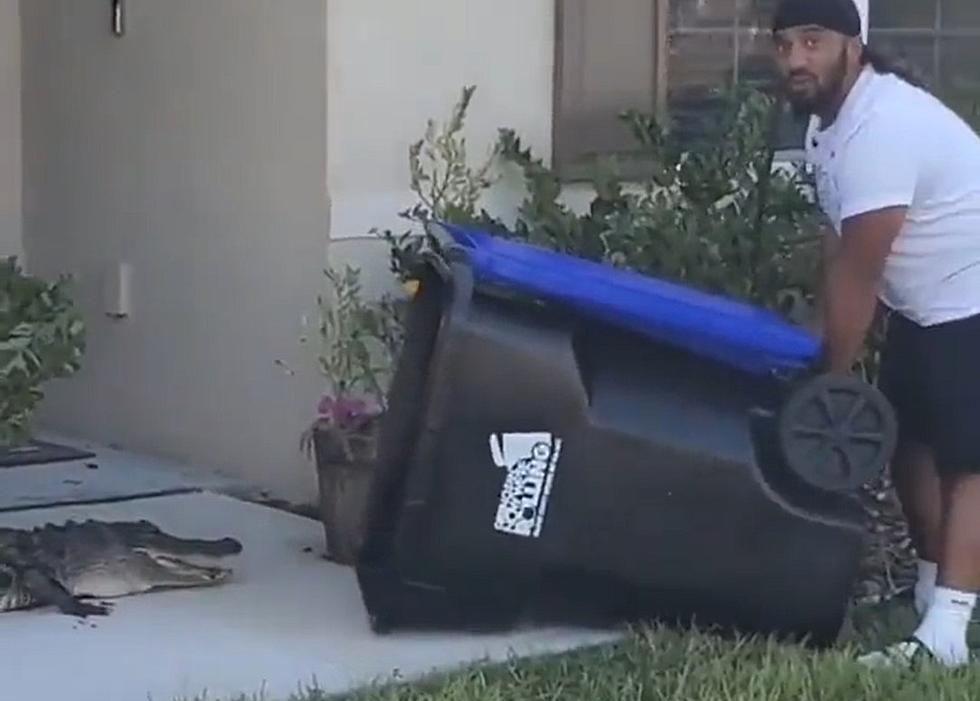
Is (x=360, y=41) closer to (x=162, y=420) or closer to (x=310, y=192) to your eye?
(x=310, y=192)

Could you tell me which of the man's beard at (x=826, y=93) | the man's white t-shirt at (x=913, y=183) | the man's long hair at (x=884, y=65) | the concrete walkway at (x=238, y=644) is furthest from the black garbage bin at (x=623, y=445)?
the man's long hair at (x=884, y=65)

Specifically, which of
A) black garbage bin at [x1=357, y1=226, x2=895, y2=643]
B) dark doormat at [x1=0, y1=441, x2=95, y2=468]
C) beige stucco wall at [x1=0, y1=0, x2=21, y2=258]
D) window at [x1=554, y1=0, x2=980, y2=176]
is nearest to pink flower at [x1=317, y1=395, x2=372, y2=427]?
black garbage bin at [x1=357, y1=226, x2=895, y2=643]

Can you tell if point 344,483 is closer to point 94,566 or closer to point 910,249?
point 94,566

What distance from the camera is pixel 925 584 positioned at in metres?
5.78

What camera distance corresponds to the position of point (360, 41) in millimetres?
7012

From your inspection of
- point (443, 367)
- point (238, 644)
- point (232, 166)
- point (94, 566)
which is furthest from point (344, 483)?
point (232, 166)

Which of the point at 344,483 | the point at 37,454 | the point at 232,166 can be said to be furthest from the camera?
the point at 37,454

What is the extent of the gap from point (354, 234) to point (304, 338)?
39 cm

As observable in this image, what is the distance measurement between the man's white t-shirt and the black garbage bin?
34cm

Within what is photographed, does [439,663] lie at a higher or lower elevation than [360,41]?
lower

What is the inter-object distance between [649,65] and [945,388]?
101 inches

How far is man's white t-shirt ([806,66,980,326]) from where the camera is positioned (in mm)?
5234

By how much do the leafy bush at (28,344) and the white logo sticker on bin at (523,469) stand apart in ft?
4.01

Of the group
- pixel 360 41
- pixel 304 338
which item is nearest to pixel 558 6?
pixel 360 41
